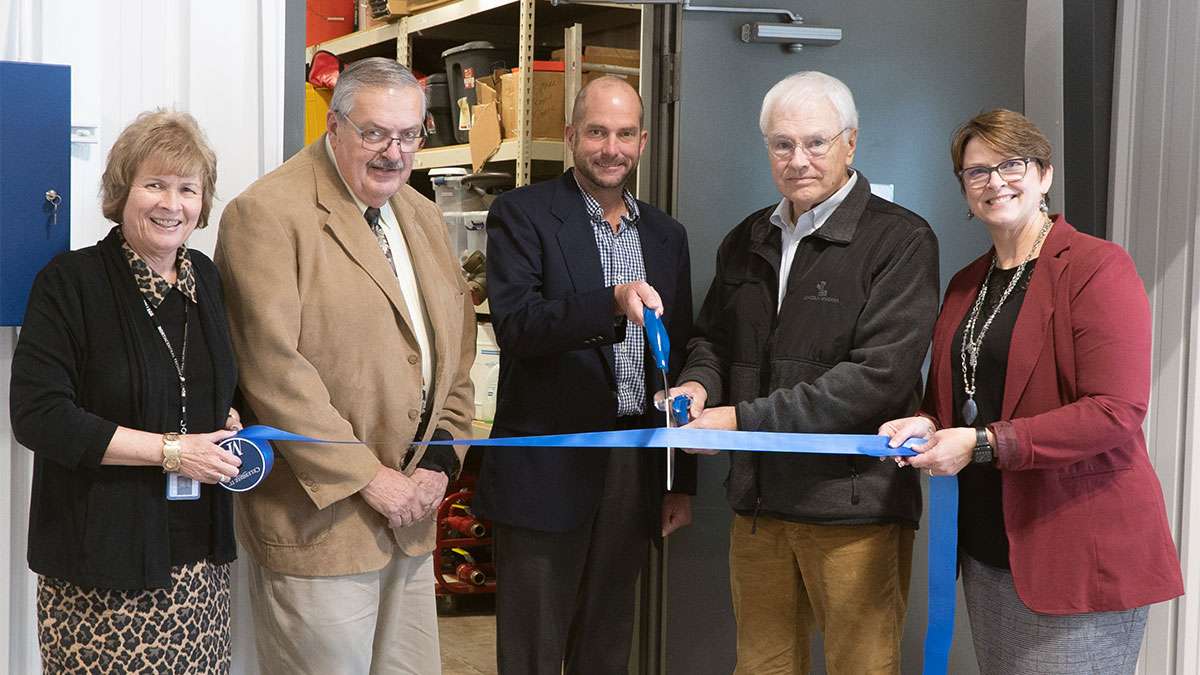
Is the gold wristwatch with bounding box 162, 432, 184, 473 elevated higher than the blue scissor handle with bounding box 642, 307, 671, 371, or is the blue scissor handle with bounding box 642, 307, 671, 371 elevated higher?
the blue scissor handle with bounding box 642, 307, 671, 371

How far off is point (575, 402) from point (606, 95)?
75 cm

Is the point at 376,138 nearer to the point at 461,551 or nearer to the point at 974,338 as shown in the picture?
the point at 974,338

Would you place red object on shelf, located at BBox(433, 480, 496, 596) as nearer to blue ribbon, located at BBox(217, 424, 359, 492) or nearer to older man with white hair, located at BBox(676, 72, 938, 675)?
older man with white hair, located at BBox(676, 72, 938, 675)

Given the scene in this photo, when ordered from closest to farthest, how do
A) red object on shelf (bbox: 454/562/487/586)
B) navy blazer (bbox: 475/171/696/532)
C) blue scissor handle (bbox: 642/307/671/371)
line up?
blue scissor handle (bbox: 642/307/671/371) < navy blazer (bbox: 475/171/696/532) < red object on shelf (bbox: 454/562/487/586)

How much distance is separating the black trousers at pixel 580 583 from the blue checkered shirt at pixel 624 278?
139 mm

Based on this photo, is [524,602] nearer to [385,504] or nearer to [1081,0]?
[385,504]

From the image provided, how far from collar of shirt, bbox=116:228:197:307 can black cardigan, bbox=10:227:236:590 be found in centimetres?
1

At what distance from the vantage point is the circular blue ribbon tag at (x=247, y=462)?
217 centimetres

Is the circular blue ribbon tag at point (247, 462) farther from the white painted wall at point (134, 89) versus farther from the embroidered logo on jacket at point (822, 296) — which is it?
the embroidered logo on jacket at point (822, 296)

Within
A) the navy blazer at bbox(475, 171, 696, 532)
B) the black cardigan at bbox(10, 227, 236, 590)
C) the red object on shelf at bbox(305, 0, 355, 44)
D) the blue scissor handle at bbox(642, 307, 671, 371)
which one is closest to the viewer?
the black cardigan at bbox(10, 227, 236, 590)

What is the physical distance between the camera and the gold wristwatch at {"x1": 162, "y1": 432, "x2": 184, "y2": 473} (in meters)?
2.06

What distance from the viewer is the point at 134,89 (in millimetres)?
2547

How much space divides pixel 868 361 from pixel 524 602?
1.03m

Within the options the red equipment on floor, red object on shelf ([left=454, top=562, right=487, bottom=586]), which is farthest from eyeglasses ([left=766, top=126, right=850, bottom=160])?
red object on shelf ([left=454, top=562, right=487, bottom=586])
